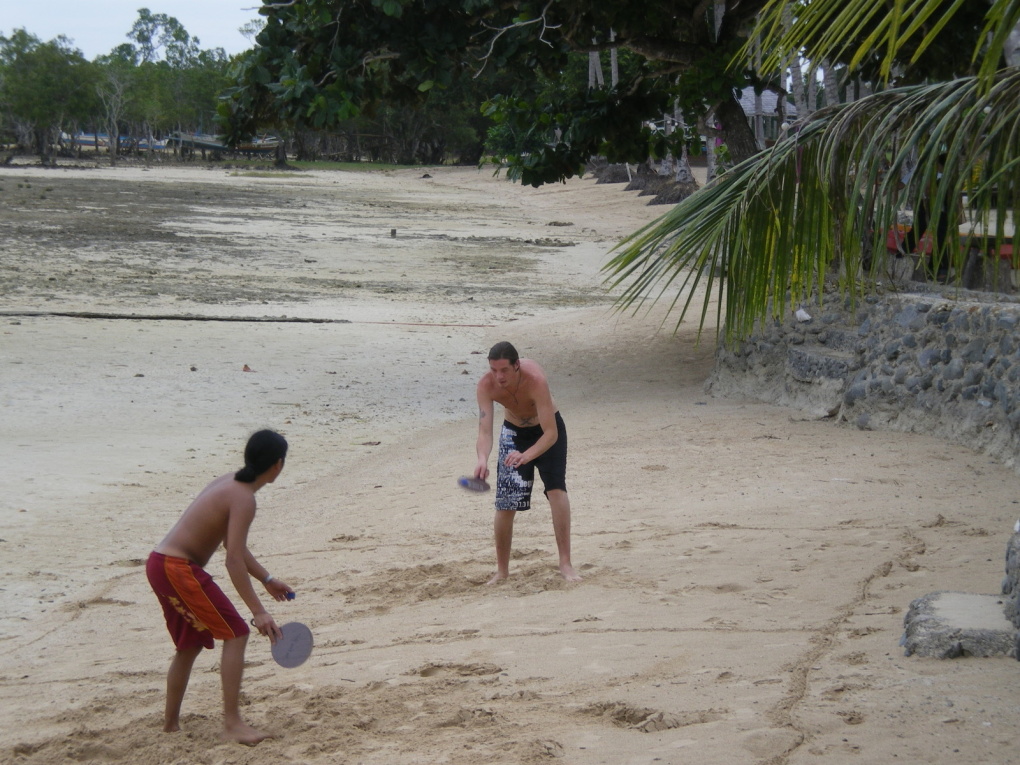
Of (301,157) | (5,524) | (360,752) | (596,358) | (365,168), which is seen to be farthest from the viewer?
(301,157)

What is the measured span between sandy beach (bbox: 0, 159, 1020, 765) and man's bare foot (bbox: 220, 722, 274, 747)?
5 cm

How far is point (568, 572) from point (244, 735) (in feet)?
7.54

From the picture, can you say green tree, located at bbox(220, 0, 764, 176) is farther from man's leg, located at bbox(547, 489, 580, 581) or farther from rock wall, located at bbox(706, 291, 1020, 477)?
man's leg, located at bbox(547, 489, 580, 581)

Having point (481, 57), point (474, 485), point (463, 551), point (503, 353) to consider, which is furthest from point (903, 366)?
point (481, 57)

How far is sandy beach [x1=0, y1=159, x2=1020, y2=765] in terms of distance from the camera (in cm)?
387

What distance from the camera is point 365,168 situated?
81000mm

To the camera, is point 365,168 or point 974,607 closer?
point 974,607

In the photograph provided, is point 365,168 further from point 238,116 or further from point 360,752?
point 360,752

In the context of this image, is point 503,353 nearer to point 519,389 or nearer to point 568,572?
point 519,389

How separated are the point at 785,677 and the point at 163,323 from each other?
39.5 ft

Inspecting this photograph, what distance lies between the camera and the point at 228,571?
13.2 feet

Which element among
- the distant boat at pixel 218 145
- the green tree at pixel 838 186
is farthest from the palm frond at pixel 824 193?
the distant boat at pixel 218 145

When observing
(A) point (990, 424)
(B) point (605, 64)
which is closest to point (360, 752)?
(A) point (990, 424)

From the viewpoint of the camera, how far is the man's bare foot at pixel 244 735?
4.03 metres
